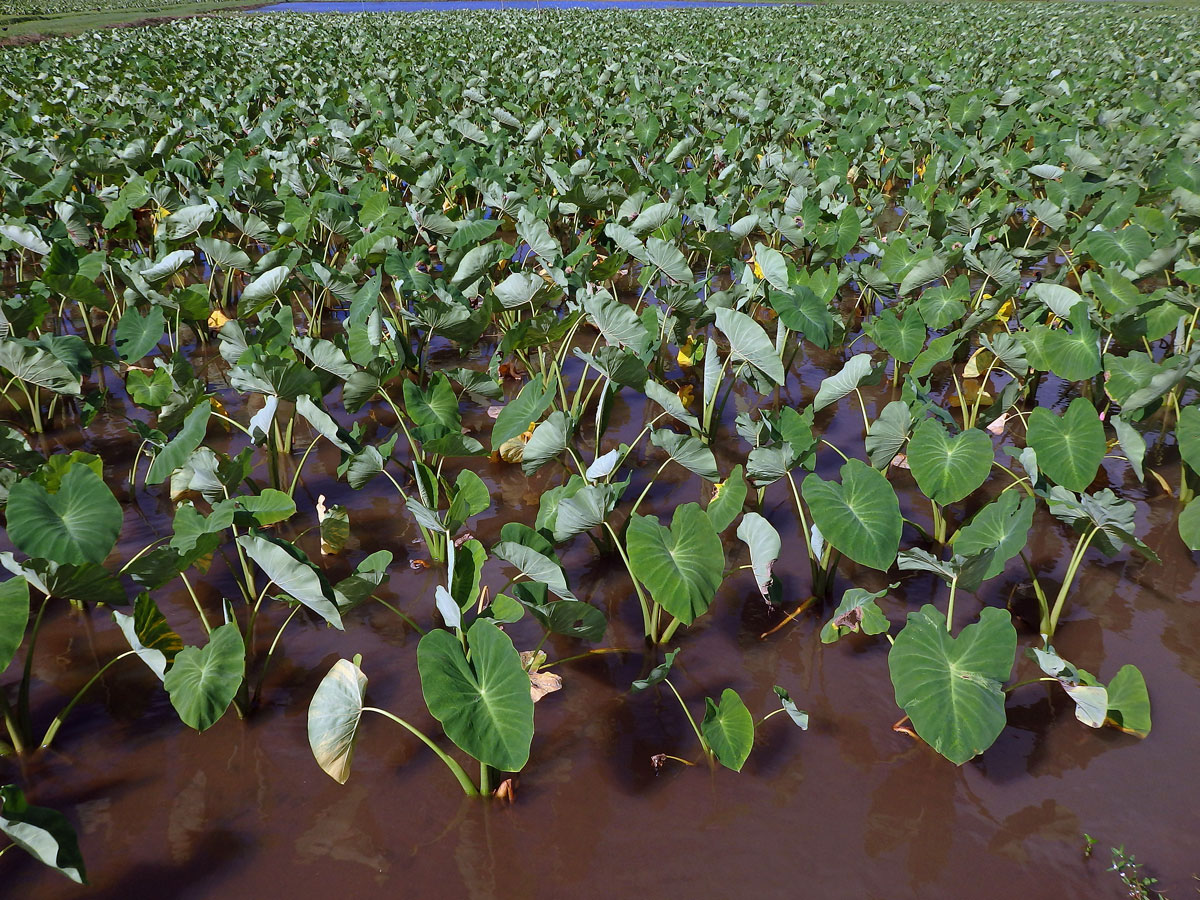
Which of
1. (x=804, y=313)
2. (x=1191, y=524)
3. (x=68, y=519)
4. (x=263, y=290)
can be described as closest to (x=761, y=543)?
(x=1191, y=524)

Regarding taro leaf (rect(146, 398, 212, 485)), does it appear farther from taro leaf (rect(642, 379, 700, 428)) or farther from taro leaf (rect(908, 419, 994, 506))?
taro leaf (rect(908, 419, 994, 506))

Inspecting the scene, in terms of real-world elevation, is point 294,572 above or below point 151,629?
above

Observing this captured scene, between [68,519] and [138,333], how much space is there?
189 centimetres

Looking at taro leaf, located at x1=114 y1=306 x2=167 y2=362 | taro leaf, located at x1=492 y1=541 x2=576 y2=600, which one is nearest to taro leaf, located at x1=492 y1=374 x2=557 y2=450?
taro leaf, located at x1=492 y1=541 x2=576 y2=600

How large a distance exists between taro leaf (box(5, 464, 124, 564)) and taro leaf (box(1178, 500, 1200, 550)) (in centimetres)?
260

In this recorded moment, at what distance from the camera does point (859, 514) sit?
2.14 metres

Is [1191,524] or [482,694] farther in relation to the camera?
[1191,524]

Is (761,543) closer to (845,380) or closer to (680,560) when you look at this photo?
(680,560)

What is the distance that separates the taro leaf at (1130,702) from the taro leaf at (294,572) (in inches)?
67.9

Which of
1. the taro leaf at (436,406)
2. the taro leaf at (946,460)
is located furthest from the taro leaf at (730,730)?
the taro leaf at (436,406)

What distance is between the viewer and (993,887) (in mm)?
1633

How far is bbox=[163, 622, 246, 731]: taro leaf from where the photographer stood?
168cm

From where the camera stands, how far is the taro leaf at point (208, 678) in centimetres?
168

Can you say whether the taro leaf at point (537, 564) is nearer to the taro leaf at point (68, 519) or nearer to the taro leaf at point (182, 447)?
the taro leaf at point (68, 519)
